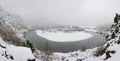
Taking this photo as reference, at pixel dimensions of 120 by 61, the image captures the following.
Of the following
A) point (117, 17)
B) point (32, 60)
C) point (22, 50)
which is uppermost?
point (117, 17)

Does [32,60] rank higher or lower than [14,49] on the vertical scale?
lower

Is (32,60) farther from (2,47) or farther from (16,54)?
(2,47)

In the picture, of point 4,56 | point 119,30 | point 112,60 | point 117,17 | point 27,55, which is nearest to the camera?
point 112,60

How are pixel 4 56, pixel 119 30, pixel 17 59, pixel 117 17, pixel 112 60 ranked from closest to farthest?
1. pixel 112 60
2. pixel 4 56
3. pixel 17 59
4. pixel 119 30
5. pixel 117 17

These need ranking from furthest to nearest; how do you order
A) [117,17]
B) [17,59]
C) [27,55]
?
[117,17] < [27,55] < [17,59]

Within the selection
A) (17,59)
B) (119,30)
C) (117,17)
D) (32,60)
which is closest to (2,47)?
(17,59)

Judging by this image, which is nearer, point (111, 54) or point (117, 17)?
point (111, 54)

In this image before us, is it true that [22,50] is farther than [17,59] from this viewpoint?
Yes

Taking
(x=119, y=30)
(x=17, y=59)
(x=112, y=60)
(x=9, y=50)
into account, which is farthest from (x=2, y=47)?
(x=119, y=30)

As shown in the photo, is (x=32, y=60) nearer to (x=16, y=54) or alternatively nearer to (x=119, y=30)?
(x=16, y=54)
